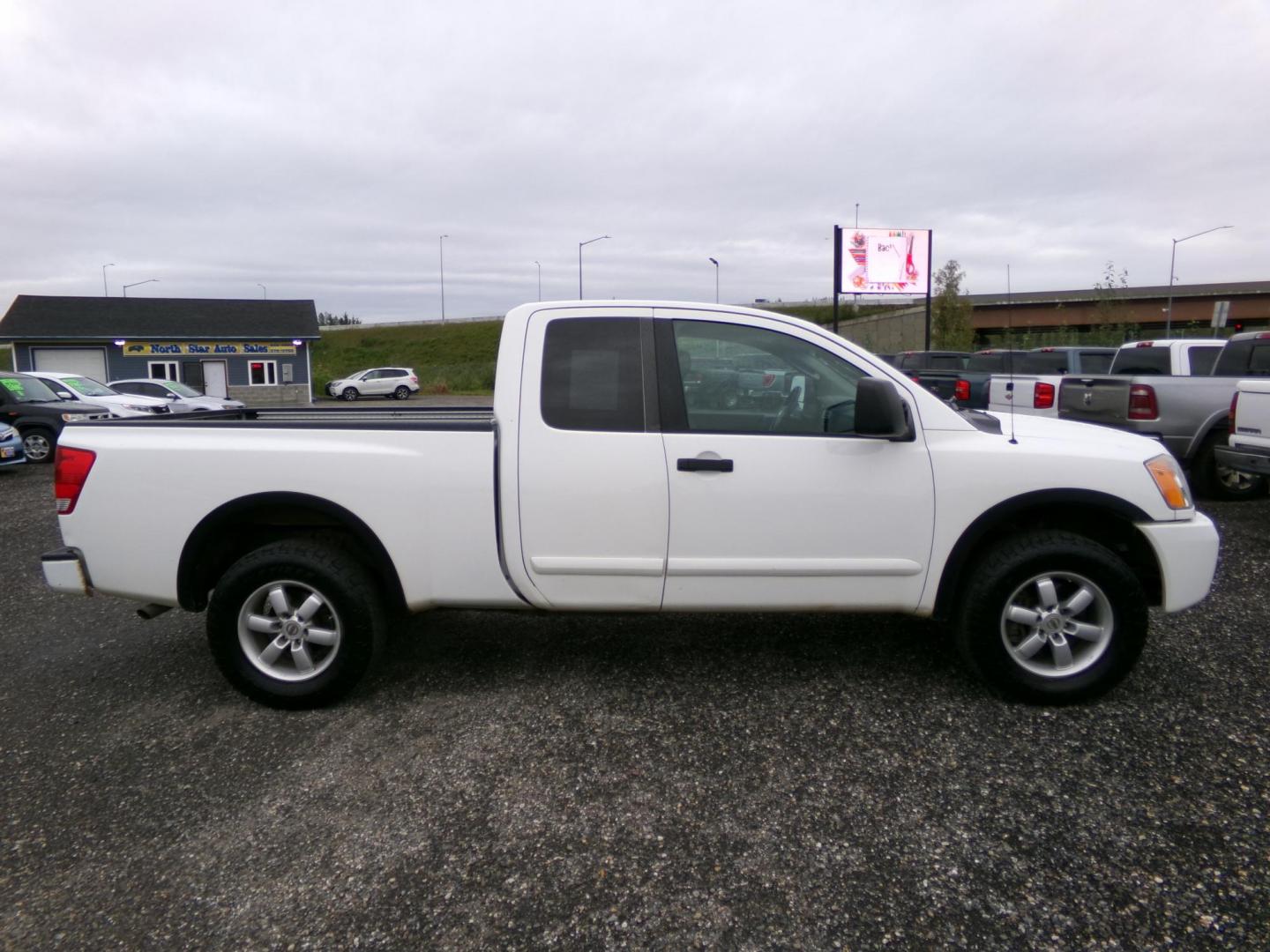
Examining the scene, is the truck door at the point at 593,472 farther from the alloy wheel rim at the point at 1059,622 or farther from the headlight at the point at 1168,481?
the headlight at the point at 1168,481

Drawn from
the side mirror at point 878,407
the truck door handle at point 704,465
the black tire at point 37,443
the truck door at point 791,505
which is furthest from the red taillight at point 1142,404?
the black tire at point 37,443

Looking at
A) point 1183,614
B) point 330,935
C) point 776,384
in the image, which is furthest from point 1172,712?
point 330,935

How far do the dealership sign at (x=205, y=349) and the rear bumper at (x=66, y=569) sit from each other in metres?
40.1

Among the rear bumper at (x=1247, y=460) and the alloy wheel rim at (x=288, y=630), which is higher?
the rear bumper at (x=1247, y=460)

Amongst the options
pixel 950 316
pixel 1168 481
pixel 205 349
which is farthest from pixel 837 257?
pixel 205 349

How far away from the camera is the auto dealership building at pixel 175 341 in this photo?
38.4 metres

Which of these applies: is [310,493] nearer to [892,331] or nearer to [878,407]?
[878,407]

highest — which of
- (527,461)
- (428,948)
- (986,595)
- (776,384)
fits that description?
(776,384)

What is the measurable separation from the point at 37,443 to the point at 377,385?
29099mm

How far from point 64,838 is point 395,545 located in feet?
5.26

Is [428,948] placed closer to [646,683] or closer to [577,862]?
[577,862]

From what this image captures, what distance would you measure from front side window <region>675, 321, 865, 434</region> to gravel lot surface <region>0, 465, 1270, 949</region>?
1312 millimetres

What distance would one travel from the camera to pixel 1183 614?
5520mm

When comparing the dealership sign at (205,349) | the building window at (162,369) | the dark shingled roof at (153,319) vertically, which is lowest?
the building window at (162,369)
